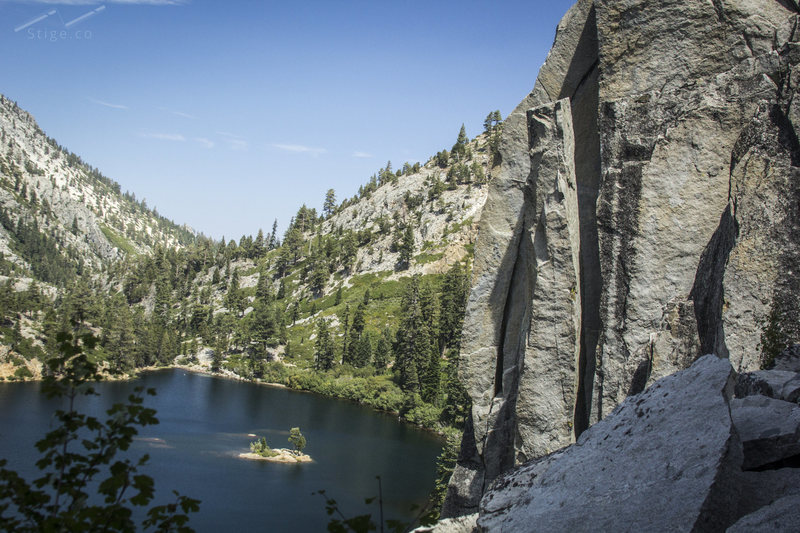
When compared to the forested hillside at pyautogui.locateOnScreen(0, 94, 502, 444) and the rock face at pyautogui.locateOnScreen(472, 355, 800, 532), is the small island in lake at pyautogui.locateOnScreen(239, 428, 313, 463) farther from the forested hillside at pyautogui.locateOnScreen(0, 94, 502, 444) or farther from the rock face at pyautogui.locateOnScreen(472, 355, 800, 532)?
the rock face at pyautogui.locateOnScreen(472, 355, 800, 532)

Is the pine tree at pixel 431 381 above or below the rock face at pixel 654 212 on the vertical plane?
below

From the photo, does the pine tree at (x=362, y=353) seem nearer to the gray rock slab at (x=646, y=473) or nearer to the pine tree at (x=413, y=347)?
the pine tree at (x=413, y=347)

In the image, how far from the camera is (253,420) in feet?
223

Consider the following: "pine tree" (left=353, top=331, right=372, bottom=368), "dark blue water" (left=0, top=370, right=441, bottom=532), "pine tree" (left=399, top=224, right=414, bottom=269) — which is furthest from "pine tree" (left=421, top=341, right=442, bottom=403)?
"pine tree" (left=399, top=224, right=414, bottom=269)

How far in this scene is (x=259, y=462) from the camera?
5172 cm

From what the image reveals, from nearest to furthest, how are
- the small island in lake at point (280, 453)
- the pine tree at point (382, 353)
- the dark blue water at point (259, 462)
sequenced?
the dark blue water at point (259, 462), the small island in lake at point (280, 453), the pine tree at point (382, 353)

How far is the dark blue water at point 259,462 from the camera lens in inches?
1588

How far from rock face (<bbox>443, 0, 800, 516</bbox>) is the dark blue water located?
23.4 metres

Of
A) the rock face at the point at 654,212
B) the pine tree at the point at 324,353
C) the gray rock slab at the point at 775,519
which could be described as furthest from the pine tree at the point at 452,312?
the gray rock slab at the point at 775,519

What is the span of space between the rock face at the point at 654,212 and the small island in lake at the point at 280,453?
4025 cm

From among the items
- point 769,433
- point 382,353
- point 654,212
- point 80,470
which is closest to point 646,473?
point 769,433

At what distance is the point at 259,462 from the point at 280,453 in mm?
2227

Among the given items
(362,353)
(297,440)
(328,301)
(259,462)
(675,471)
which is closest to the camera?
(675,471)

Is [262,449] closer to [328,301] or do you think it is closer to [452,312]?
[452,312]
